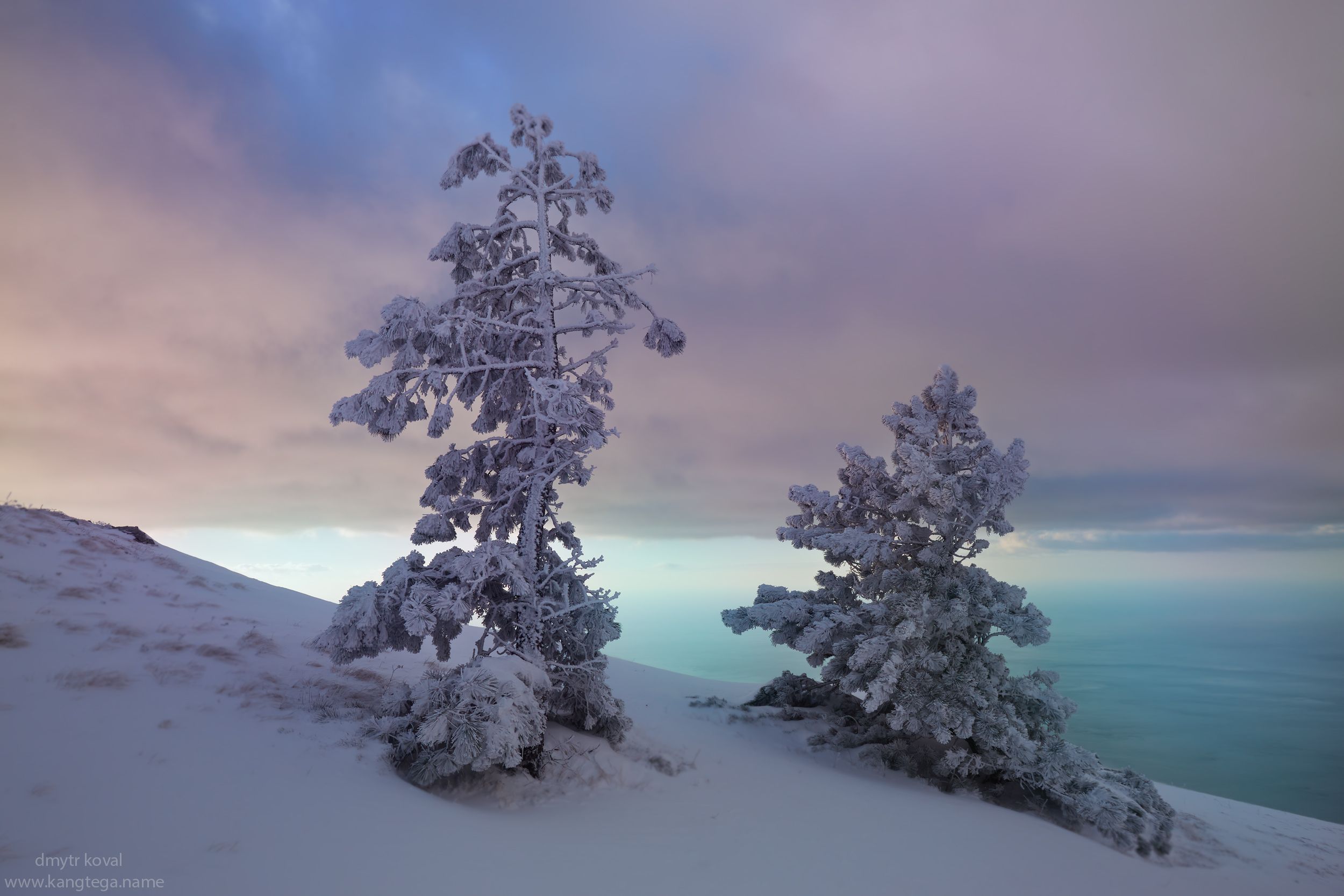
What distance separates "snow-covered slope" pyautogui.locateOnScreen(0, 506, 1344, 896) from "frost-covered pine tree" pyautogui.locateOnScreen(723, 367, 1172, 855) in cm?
93

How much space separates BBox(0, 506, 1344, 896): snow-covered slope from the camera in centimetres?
520

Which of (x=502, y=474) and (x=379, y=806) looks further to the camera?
(x=502, y=474)

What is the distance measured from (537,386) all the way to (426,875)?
7.42 m

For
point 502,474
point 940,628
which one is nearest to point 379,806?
point 502,474

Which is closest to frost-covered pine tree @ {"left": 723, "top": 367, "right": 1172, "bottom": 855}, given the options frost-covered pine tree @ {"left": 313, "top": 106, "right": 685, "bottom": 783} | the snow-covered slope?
the snow-covered slope

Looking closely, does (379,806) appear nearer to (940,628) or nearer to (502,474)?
(502,474)

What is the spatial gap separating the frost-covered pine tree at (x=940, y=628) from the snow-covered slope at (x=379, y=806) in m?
0.93

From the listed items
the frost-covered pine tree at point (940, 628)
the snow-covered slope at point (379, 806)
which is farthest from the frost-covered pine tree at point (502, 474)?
the frost-covered pine tree at point (940, 628)

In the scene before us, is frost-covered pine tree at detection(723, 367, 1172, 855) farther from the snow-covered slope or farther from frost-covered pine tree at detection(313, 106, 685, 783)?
frost-covered pine tree at detection(313, 106, 685, 783)

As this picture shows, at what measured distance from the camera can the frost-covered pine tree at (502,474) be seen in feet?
28.4

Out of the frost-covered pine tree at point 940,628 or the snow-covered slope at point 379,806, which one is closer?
the snow-covered slope at point 379,806

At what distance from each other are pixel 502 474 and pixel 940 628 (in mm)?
9156

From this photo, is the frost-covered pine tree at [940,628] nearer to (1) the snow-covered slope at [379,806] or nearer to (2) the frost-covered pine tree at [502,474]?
(1) the snow-covered slope at [379,806]

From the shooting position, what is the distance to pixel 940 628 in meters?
12.2
